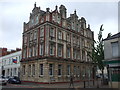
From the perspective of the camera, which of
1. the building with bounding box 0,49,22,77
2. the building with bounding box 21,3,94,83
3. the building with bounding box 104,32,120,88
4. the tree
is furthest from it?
the building with bounding box 0,49,22,77

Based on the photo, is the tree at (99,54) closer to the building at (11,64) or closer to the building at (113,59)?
the building at (113,59)

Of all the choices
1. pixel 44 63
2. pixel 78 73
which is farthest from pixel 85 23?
pixel 44 63

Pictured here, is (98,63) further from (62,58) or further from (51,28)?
(51,28)

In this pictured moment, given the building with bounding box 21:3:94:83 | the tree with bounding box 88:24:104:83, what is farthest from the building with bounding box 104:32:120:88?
the building with bounding box 21:3:94:83

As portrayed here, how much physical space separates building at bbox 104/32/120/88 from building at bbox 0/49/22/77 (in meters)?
28.2

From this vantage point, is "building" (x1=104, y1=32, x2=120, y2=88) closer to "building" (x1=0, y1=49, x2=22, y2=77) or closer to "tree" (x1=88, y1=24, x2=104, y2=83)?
"tree" (x1=88, y1=24, x2=104, y2=83)

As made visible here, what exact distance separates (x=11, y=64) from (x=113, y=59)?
1435 inches

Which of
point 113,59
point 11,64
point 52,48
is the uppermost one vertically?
point 52,48

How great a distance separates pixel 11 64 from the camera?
161 ft

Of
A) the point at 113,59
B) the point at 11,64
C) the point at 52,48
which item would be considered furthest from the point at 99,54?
the point at 11,64

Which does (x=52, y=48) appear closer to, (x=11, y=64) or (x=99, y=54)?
(x=99, y=54)

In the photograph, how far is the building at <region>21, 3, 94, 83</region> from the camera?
31.0 meters

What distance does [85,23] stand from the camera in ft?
150

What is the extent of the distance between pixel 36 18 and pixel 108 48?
19407mm
